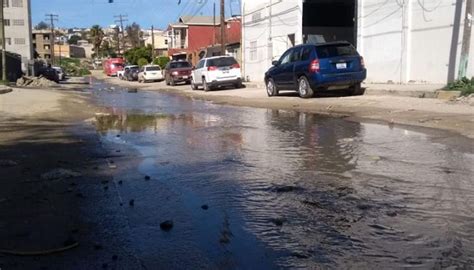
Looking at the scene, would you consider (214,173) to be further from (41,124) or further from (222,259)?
(41,124)

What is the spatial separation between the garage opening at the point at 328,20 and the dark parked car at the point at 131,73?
29769 millimetres

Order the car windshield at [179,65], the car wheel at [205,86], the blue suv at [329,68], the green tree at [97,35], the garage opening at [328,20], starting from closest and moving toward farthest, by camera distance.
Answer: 1. the blue suv at [329,68]
2. the car wheel at [205,86]
3. the garage opening at [328,20]
4. the car windshield at [179,65]
5. the green tree at [97,35]

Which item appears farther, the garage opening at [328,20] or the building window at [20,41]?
the building window at [20,41]

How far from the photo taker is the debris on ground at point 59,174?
25.3ft

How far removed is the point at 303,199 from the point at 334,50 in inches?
539

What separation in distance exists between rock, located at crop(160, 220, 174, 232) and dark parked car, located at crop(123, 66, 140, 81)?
58.4 meters

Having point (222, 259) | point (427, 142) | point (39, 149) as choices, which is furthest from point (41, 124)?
point (222, 259)

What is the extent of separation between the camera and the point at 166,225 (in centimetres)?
546

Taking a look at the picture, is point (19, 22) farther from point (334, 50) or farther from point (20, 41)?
point (334, 50)

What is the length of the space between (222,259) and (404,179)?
342cm

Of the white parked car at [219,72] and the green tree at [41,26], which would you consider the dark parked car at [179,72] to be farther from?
the green tree at [41,26]

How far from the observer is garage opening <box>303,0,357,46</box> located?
36500 millimetres

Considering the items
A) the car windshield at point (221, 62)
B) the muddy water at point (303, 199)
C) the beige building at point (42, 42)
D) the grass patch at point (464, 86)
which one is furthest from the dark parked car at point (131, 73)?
the beige building at point (42, 42)

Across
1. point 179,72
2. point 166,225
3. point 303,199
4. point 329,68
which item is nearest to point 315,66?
point 329,68
